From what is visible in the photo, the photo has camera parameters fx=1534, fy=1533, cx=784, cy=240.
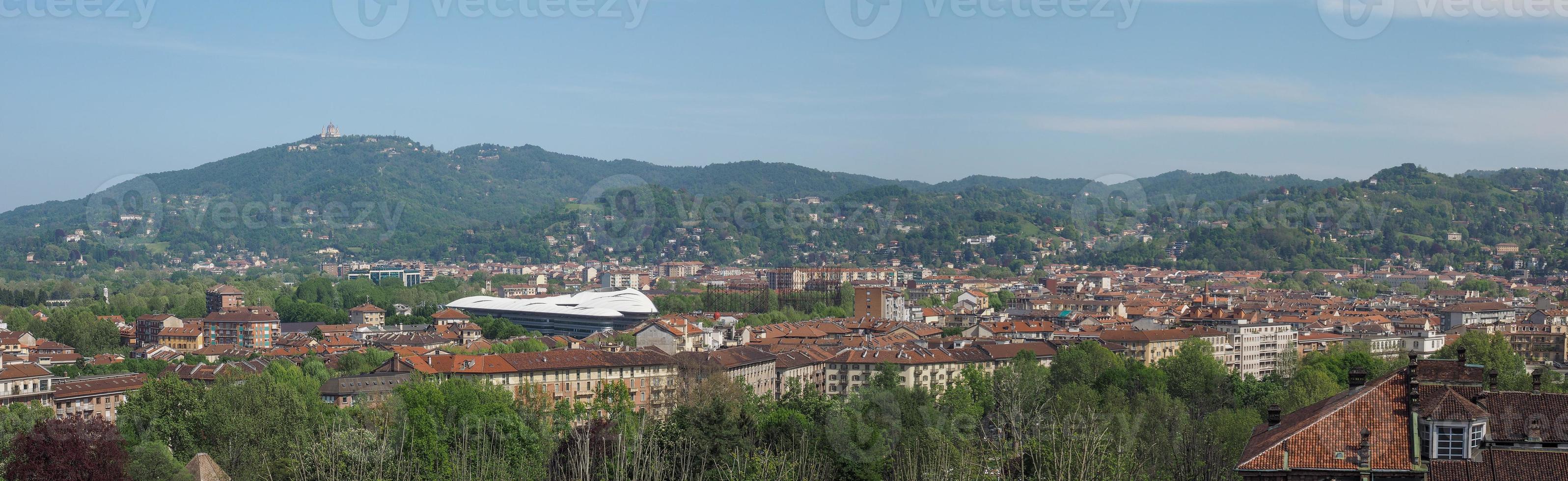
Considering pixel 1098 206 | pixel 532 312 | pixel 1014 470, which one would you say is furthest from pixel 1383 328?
pixel 1098 206

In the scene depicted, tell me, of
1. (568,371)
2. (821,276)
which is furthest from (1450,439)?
(821,276)

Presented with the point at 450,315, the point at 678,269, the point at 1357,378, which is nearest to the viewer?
the point at 1357,378

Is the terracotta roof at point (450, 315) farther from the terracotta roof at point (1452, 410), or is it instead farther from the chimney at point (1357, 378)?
the terracotta roof at point (1452, 410)

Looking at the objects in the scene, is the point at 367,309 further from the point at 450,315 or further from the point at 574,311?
the point at 574,311

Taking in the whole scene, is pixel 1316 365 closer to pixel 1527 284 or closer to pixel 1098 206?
pixel 1527 284

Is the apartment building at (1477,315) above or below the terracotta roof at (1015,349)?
below

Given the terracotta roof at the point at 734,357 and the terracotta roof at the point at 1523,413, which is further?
the terracotta roof at the point at 734,357

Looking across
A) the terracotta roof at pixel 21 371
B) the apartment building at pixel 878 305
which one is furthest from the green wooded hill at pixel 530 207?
the terracotta roof at pixel 21 371
